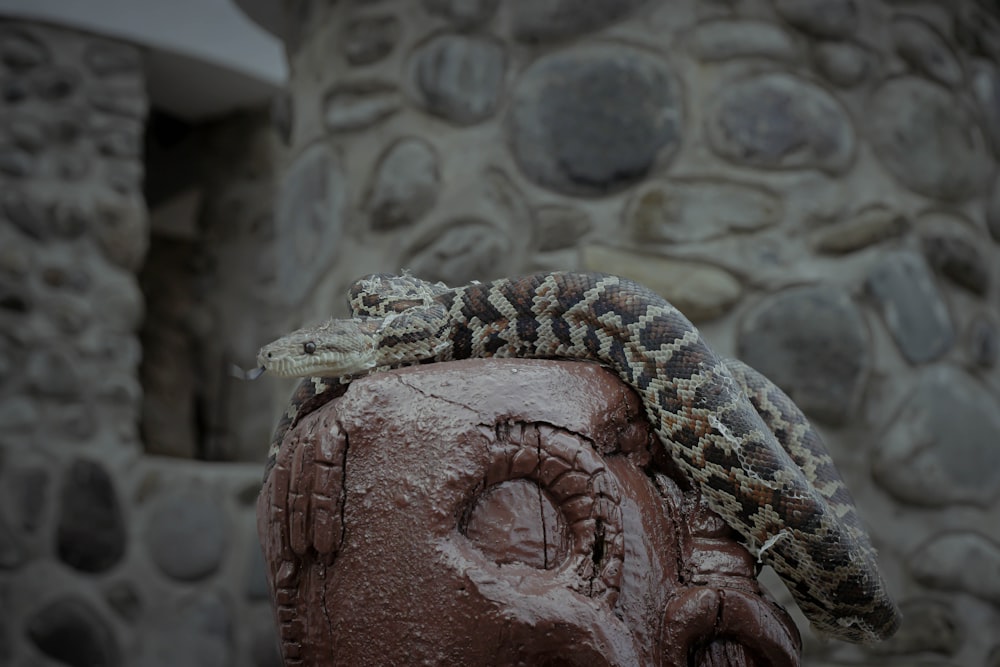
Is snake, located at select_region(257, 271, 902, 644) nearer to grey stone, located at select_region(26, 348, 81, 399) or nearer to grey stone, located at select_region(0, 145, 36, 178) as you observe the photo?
grey stone, located at select_region(26, 348, 81, 399)

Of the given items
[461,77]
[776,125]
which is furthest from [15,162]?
[776,125]

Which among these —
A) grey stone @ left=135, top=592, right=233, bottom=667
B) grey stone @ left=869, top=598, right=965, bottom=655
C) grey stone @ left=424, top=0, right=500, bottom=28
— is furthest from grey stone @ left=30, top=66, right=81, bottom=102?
grey stone @ left=869, top=598, right=965, bottom=655

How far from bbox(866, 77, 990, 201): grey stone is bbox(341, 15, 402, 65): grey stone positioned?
A: 5.26 ft

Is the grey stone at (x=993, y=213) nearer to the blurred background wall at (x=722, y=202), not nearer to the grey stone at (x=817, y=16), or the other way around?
the blurred background wall at (x=722, y=202)

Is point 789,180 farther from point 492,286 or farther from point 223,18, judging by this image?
point 223,18

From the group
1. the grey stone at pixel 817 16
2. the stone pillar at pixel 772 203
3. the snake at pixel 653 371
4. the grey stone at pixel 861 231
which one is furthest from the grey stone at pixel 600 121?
the snake at pixel 653 371

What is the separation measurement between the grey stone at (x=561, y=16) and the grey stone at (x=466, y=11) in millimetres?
83

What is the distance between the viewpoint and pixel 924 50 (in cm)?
314

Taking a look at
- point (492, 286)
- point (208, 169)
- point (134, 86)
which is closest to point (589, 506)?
point (492, 286)

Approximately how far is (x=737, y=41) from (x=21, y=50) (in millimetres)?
3282

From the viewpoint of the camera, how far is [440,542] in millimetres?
1371

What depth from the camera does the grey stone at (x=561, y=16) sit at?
2.93 metres

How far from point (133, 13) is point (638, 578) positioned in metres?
4.11

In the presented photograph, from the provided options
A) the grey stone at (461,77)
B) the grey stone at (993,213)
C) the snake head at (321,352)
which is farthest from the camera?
the grey stone at (993,213)
